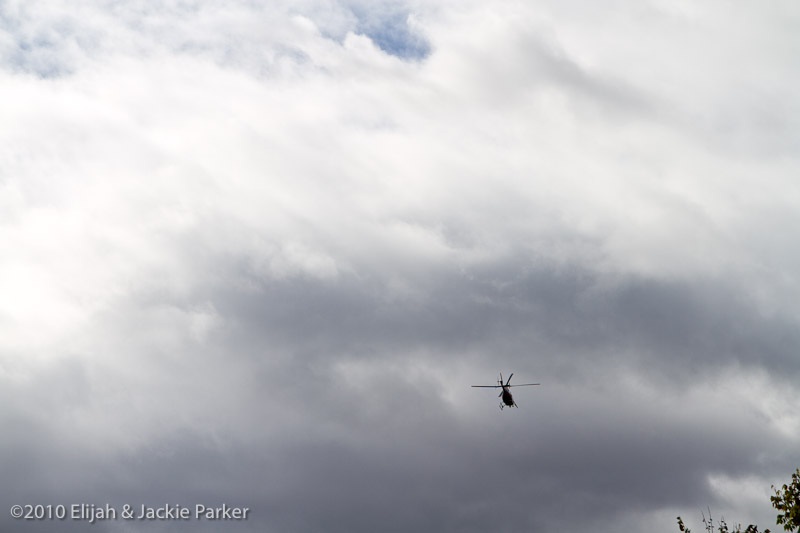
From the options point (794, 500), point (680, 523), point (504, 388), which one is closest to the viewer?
point (794, 500)

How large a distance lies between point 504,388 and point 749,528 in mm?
52920

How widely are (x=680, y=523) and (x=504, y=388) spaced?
172ft

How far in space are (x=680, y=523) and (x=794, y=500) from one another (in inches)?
389

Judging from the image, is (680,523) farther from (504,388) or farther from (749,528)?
(504,388)

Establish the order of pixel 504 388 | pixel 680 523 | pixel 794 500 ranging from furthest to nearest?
pixel 504 388
pixel 680 523
pixel 794 500

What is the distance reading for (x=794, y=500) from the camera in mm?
61875

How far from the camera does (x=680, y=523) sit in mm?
68625

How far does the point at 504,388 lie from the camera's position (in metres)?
120

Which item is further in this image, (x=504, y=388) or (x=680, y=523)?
(x=504, y=388)

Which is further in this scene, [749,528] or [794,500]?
[749,528]

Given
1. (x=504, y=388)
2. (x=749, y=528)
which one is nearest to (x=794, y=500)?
(x=749, y=528)

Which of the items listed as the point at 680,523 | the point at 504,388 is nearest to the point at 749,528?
the point at 680,523

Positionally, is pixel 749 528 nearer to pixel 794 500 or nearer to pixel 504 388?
pixel 794 500

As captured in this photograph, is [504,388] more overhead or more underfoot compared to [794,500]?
more overhead
